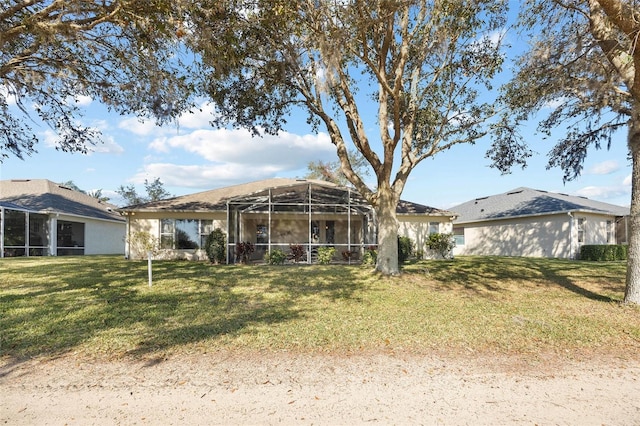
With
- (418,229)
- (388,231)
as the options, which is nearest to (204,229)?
(388,231)

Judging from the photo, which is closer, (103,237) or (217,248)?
(217,248)

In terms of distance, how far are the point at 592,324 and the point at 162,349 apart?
284 inches

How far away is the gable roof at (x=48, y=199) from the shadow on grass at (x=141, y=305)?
994 cm

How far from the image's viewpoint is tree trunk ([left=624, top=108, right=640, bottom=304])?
784 cm

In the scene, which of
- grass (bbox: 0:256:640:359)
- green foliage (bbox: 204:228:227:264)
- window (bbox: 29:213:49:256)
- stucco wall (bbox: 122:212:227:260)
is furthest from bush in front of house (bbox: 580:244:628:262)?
window (bbox: 29:213:49:256)

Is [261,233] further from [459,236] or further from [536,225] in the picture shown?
[536,225]

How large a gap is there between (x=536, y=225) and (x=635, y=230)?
1536cm

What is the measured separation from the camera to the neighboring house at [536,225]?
67.1 feet

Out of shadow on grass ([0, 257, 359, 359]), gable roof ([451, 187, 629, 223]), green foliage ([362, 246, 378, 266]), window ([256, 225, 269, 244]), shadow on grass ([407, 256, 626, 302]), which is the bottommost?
shadow on grass ([407, 256, 626, 302])

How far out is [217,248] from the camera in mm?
16172

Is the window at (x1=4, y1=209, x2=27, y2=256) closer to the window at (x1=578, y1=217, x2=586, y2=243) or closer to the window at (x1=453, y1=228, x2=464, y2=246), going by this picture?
the window at (x1=453, y1=228, x2=464, y2=246)

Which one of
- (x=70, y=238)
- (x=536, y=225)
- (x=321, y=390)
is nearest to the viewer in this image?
(x=321, y=390)

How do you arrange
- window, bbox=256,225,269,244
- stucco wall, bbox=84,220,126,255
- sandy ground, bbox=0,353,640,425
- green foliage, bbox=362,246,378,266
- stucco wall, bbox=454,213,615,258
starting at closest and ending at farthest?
sandy ground, bbox=0,353,640,425 < green foliage, bbox=362,246,378,266 < window, bbox=256,225,269,244 < stucco wall, bbox=454,213,615,258 < stucco wall, bbox=84,220,126,255

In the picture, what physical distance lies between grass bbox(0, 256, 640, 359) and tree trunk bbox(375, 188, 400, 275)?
22.6 inches
